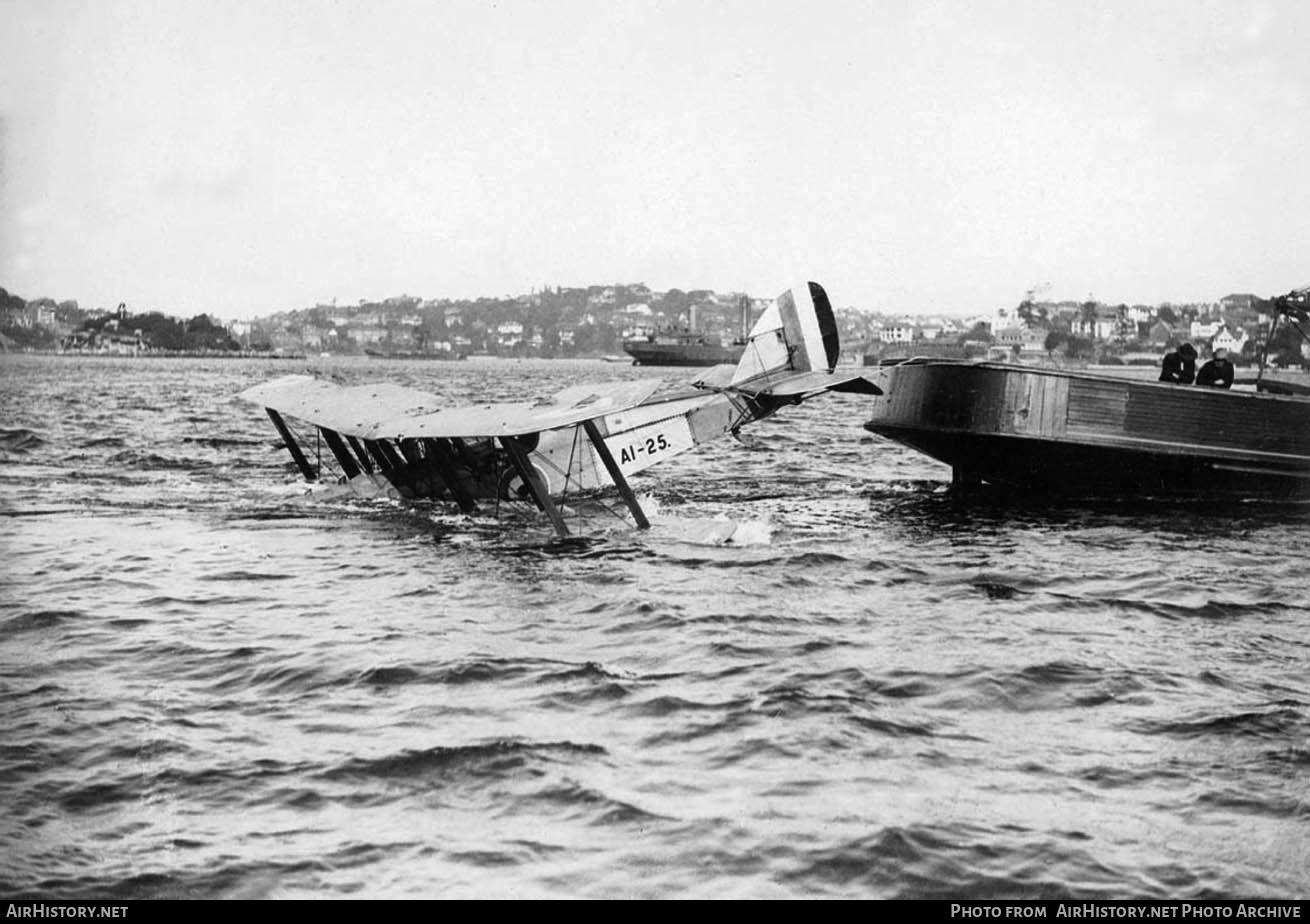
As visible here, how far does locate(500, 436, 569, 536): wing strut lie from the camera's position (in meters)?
14.8

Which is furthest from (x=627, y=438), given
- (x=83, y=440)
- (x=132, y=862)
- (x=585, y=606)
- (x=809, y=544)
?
(x=83, y=440)

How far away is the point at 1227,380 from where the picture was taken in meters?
18.8

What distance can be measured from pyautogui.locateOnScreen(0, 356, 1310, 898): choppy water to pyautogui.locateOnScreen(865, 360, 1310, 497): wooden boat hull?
238 cm

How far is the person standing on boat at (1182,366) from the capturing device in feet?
62.2

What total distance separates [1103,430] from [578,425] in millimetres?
8033

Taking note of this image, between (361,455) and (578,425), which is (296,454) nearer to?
(361,455)

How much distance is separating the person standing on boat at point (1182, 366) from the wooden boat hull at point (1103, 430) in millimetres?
1480

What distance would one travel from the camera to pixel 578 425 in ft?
50.1

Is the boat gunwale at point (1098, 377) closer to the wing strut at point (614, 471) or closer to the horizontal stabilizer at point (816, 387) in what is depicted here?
the horizontal stabilizer at point (816, 387)

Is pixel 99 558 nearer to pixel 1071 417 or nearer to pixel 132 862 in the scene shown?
pixel 132 862

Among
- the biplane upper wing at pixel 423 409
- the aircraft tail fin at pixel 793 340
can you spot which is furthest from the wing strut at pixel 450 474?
the aircraft tail fin at pixel 793 340

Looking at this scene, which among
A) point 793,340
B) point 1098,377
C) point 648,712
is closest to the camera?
point 648,712

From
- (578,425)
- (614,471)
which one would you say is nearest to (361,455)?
(578,425)

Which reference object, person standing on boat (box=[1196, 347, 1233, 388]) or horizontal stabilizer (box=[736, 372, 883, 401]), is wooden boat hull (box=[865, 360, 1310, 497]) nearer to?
person standing on boat (box=[1196, 347, 1233, 388])
